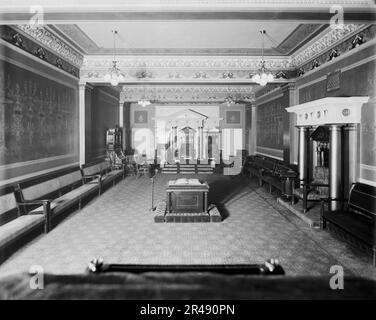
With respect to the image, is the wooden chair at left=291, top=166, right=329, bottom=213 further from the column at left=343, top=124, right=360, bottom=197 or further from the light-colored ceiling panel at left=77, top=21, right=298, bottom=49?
the light-colored ceiling panel at left=77, top=21, right=298, bottom=49

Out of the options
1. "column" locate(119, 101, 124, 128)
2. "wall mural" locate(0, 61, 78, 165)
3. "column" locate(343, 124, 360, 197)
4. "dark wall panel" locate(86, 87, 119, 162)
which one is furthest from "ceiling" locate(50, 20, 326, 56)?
"column" locate(119, 101, 124, 128)

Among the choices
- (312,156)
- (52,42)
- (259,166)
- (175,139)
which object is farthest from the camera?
(175,139)

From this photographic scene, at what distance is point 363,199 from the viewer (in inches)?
217

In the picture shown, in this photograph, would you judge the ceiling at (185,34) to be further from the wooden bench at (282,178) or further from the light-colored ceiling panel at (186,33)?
the wooden bench at (282,178)

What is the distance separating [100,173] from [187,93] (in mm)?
8102

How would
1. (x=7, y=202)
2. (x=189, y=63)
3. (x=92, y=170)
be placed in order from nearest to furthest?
(x=7, y=202)
(x=189, y=63)
(x=92, y=170)

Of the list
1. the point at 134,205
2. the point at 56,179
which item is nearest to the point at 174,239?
the point at 134,205

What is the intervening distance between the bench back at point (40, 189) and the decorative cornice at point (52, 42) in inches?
130

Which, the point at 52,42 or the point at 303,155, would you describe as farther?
the point at 303,155

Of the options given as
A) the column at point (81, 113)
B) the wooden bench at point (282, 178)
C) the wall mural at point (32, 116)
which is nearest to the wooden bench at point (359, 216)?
the wooden bench at point (282, 178)

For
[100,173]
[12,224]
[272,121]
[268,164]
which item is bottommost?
[12,224]

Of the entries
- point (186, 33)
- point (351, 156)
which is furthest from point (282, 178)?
point (186, 33)

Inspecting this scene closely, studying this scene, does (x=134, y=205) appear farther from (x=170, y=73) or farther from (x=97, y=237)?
(x=170, y=73)

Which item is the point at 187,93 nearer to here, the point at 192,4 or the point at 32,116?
the point at 32,116
